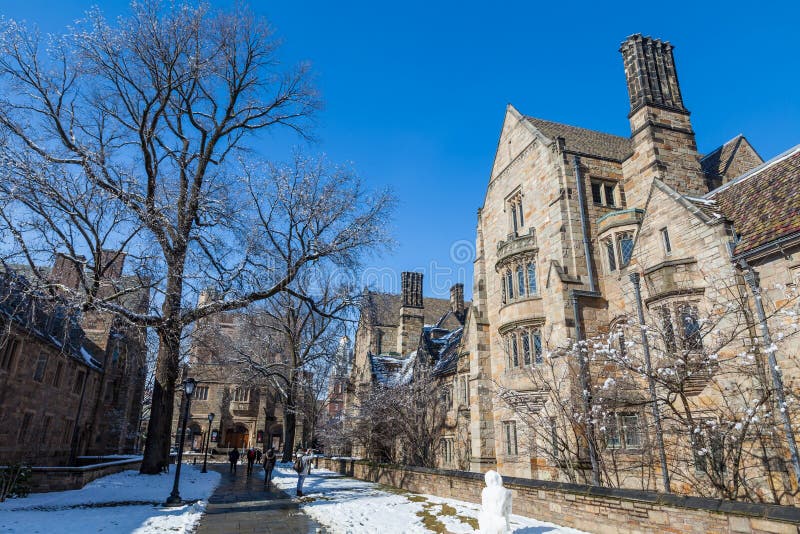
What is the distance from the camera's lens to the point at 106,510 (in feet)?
38.9

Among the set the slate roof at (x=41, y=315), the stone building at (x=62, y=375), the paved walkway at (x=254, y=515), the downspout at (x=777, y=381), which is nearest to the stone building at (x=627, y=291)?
the downspout at (x=777, y=381)

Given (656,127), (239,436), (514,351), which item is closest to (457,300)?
(514,351)

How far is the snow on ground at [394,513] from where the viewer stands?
9.88m

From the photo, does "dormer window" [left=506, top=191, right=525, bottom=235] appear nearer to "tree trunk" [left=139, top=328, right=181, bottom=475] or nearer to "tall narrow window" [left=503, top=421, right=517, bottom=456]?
"tall narrow window" [left=503, top=421, right=517, bottom=456]

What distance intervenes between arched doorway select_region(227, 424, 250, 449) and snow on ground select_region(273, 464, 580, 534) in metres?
42.2

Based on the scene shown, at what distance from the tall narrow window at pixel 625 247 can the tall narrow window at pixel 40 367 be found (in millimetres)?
26234

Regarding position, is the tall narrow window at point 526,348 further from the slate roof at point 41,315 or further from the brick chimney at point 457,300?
the brick chimney at point 457,300

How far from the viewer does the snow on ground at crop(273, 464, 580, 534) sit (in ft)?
32.4

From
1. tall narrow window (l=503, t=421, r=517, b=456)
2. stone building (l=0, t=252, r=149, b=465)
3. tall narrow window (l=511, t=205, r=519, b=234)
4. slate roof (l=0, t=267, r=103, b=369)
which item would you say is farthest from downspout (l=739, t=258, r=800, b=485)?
slate roof (l=0, t=267, r=103, b=369)

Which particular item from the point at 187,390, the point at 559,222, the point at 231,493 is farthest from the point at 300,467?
the point at 559,222

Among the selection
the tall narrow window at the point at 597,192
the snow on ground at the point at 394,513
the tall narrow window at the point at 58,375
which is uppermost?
the tall narrow window at the point at 597,192

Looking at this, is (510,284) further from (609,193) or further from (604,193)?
(609,193)

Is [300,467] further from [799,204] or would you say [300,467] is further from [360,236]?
[799,204]

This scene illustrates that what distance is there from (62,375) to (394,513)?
2227 centimetres
